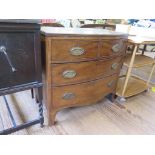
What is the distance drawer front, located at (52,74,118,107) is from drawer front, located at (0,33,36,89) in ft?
0.87

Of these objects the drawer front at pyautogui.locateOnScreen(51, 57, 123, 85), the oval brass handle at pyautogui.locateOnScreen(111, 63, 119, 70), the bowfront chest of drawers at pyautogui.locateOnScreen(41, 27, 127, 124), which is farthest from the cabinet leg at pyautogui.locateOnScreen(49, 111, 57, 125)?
the oval brass handle at pyautogui.locateOnScreen(111, 63, 119, 70)

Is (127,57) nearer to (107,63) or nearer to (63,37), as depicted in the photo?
(107,63)

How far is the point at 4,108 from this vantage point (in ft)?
4.95

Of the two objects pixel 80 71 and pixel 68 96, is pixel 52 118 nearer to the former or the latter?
pixel 68 96

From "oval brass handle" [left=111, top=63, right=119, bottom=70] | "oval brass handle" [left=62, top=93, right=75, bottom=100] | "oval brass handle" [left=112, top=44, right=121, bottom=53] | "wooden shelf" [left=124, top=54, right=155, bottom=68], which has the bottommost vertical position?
"oval brass handle" [left=62, top=93, right=75, bottom=100]

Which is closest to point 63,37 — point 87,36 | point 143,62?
point 87,36

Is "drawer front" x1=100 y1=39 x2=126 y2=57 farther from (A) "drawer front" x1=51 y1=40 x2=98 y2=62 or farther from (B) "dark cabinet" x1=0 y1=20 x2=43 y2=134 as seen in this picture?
(B) "dark cabinet" x1=0 y1=20 x2=43 y2=134

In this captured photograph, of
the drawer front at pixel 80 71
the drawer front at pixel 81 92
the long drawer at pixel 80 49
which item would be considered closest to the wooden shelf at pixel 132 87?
the drawer front at pixel 81 92

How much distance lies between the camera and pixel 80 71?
1225 millimetres

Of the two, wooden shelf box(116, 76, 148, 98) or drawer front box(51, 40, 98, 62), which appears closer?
drawer front box(51, 40, 98, 62)

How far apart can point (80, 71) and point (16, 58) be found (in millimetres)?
477

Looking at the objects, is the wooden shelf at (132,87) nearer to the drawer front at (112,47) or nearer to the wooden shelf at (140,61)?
the wooden shelf at (140,61)

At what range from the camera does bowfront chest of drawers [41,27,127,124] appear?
1066mm
